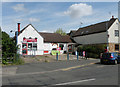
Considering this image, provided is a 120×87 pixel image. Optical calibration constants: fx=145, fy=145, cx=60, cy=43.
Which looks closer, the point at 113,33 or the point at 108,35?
the point at 108,35

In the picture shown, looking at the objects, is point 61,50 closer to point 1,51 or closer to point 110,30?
point 110,30

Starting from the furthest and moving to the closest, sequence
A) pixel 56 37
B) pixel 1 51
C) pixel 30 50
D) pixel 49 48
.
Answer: pixel 56 37 < pixel 49 48 < pixel 30 50 < pixel 1 51

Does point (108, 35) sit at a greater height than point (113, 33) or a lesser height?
lesser

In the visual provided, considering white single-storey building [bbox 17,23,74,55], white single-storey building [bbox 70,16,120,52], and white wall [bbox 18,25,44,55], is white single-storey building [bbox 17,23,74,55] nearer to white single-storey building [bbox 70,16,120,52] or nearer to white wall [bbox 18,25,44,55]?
white wall [bbox 18,25,44,55]

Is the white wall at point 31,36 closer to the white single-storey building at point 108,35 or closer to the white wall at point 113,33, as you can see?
the white single-storey building at point 108,35

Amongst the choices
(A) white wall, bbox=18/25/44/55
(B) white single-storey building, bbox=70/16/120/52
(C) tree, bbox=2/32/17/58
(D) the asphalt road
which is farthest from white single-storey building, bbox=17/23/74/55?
(D) the asphalt road

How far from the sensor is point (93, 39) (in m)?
35.1

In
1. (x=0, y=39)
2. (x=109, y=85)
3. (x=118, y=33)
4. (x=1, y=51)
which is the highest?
(x=118, y=33)

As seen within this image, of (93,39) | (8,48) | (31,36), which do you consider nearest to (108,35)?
(93,39)

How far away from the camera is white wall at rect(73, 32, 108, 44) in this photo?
32625 millimetres

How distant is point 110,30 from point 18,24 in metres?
20.2

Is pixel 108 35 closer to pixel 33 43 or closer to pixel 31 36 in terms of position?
pixel 33 43

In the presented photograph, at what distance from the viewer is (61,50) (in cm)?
3366

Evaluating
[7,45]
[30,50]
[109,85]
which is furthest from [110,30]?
[109,85]
